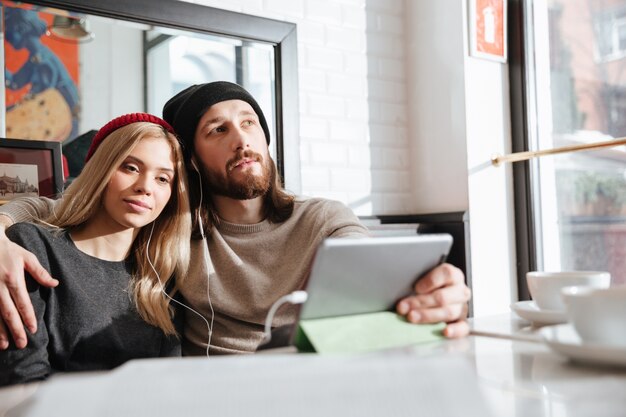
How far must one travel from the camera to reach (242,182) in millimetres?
1596

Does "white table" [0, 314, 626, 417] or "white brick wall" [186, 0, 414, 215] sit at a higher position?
"white brick wall" [186, 0, 414, 215]

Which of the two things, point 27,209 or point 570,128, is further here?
point 570,128

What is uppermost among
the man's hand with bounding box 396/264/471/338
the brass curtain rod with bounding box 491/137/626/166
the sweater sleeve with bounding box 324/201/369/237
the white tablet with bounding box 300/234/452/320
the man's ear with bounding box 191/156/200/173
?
the brass curtain rod with bounding box 491/137/626/166

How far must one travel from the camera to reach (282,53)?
7.30 ft

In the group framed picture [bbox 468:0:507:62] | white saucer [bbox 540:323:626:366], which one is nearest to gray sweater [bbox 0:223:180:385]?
white saucer [bbox 540:323:626:366]

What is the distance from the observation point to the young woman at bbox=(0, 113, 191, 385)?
1225 mm

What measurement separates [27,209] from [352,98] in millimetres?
1365

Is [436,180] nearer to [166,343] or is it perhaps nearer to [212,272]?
[212,272]

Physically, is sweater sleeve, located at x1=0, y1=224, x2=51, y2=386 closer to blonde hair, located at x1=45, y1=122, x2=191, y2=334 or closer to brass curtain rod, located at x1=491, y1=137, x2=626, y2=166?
blonde hair, located at x1=45, y1=122, x2=191, y2=334

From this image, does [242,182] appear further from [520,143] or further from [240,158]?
[520,143]

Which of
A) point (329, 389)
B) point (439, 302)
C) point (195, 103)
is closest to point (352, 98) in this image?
point (195, 103)

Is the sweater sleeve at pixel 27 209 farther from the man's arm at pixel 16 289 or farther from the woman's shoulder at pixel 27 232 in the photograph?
the man's arm at pixel 16 289

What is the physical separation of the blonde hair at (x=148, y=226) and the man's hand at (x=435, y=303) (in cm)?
73

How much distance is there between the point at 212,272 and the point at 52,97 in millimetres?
1729
